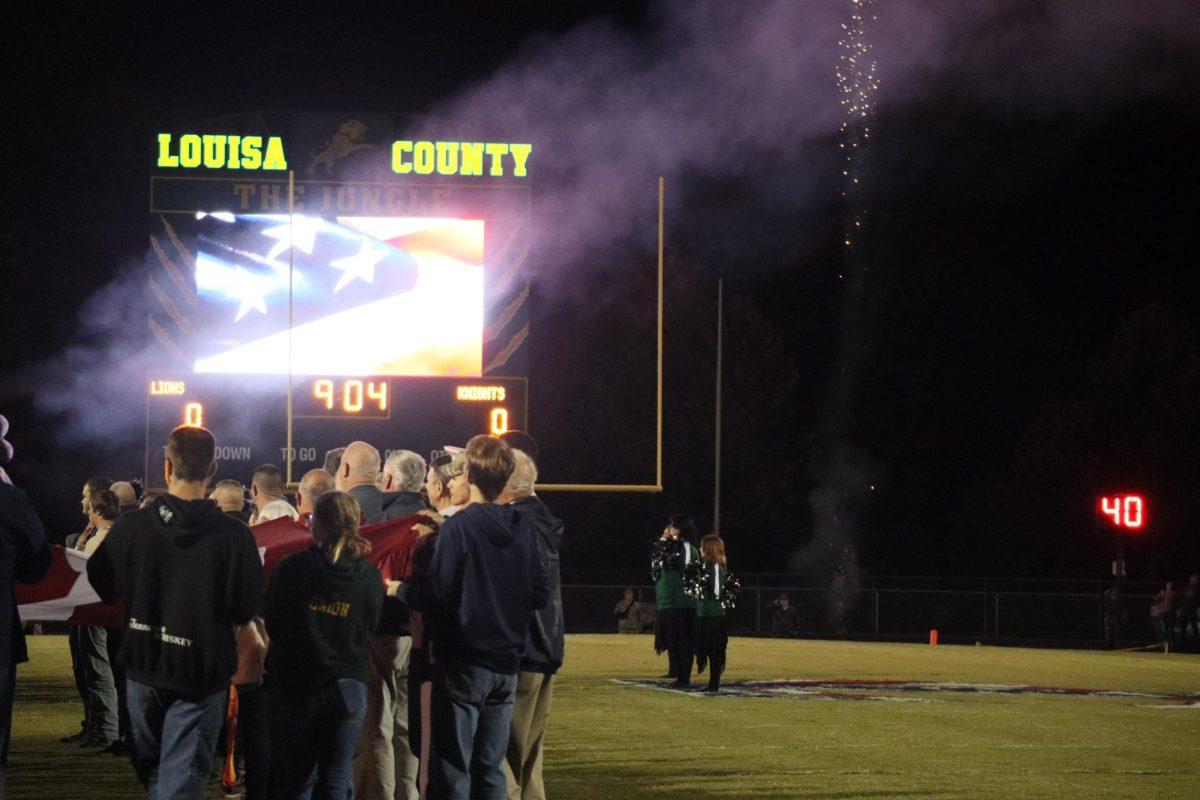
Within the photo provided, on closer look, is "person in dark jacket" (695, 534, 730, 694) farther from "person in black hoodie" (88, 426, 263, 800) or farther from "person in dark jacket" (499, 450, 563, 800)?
"person in black hoodie" (88, 426, 263, 800)

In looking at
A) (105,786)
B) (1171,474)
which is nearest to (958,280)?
(1171,474)

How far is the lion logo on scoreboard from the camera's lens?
24.4 m

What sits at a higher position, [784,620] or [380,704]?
[380,704]

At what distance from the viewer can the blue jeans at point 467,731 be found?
7230 mm

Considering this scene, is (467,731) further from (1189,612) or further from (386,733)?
(1189,612)

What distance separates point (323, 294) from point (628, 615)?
12.2 meters

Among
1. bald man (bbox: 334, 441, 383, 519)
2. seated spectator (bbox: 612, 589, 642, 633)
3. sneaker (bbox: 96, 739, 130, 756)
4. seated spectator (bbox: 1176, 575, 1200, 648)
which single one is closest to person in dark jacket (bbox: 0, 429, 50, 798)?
bald man (bbox: 334, 441, 383, 519)

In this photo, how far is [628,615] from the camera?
34.2 metres

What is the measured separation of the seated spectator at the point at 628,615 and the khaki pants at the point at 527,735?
25406 mm

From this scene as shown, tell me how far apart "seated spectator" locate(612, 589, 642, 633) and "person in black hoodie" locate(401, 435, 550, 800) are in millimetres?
26403

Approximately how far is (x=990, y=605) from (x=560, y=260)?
22.4 metres

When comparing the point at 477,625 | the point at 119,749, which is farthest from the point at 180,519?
the point at 119,749

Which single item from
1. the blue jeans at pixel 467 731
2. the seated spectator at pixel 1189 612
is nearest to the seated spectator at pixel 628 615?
the seated spectator at pixel 1189 612

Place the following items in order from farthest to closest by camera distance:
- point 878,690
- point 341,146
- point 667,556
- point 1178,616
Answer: point 1178,616 → point 341,146 → point 878,690 → point 667,556
